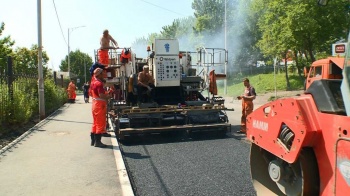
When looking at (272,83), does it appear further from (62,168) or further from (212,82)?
(62,168)

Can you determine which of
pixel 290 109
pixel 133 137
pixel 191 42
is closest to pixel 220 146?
pixel 133 137

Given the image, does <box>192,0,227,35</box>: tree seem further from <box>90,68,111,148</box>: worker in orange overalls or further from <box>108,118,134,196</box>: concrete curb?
<box>108,118,134,196</box>: concrete curb

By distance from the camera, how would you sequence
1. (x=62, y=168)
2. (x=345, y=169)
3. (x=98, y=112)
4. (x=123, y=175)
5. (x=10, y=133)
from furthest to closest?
(x=10, y=133), (x=98, y=112), (x=62, y=168), (x=123, y=175), (x=345, y=169)

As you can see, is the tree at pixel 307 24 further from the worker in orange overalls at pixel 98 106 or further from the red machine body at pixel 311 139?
the red machine body at pixel 311 139

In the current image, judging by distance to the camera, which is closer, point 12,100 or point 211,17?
point 12,100

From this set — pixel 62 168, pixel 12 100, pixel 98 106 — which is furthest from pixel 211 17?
pixel 62 168

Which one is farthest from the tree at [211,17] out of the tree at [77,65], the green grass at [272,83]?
the tree at [77,65]

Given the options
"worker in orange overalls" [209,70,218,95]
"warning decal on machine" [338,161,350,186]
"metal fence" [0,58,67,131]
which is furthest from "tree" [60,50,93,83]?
"warning decal on machine" [338,161,350,186]

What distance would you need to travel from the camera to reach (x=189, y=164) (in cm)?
645

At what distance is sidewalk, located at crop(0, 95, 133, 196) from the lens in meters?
4.94

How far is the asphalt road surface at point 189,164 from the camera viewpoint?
507 centimetres

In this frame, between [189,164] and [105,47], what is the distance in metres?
5.12

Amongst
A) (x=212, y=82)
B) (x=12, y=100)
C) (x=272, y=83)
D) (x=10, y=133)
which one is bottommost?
(x=10, y=133)

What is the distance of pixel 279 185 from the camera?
3.61 metres
